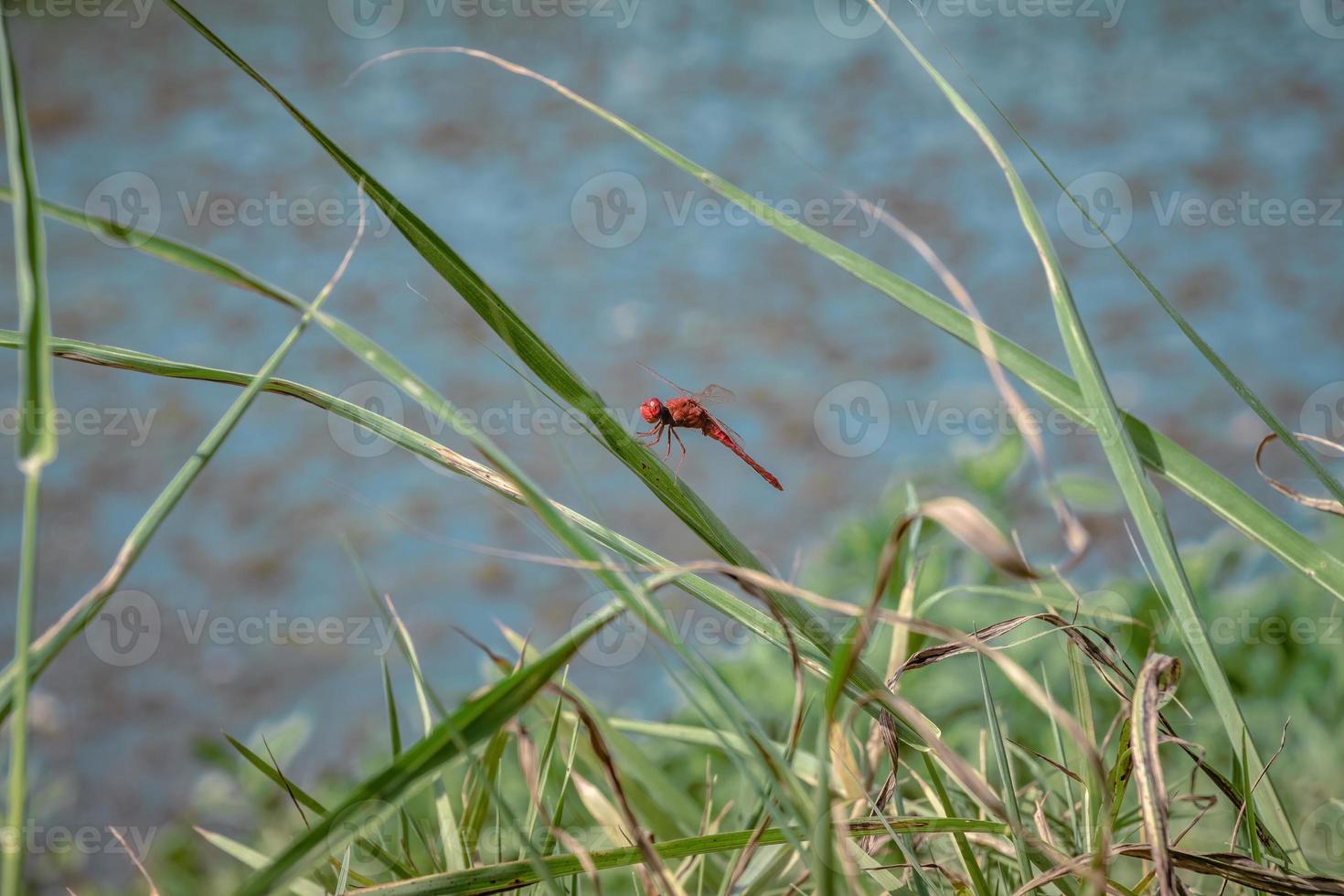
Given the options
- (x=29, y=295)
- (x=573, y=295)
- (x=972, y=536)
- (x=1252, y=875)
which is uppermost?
(x=573, y=295)

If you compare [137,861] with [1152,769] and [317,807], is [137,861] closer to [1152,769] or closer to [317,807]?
[317,807]

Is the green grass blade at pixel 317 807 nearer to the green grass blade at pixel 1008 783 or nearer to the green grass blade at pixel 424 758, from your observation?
the green grass blade at pixel 424 758

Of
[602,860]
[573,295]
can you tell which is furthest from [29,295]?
[573,295]

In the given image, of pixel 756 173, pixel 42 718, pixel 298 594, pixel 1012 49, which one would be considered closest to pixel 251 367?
pixel 298 594

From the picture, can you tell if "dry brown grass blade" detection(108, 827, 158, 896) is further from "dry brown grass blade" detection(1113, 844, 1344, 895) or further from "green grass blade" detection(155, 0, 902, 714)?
"dry brown grass blade" detection(1113, 844, 1344, 895)

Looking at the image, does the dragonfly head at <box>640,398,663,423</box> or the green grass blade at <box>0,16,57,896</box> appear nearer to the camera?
the green grass blade at <box>0,16,57,896</box>

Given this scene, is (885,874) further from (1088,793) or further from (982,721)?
(982,721)

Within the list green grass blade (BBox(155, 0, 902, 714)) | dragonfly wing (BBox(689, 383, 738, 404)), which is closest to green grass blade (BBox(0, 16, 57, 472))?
green grass blade (BBox(155, 0, 902, 714))

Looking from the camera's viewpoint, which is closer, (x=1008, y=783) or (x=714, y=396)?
(x=1008, y=783)
